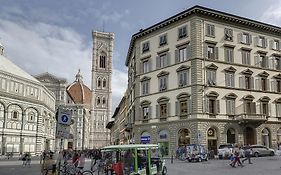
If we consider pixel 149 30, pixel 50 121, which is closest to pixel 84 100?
pixel 50 121

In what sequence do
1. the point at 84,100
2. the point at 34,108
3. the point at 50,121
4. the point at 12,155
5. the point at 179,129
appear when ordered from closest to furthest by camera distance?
the point at 179,129 → the point at 12,155 → the point at 34,108 → the point at 50,121 → the point at 84,100

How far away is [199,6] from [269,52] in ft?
43.3

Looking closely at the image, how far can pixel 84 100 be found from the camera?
140750mm

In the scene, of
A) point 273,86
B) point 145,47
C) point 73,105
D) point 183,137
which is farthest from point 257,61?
point 73,105

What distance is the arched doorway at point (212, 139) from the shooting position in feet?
132

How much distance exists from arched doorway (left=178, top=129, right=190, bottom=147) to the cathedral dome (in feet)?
318

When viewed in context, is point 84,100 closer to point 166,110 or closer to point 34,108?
point 34,108

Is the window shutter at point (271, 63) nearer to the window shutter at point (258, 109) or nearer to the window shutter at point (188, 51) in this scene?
the window shutter at point (258, 109)

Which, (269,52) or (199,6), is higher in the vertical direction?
(199,6)

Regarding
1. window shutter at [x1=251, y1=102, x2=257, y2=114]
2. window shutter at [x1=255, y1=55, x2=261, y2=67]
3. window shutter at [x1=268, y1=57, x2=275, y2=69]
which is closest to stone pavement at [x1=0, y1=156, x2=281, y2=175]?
window shutter at [x1=251, y1=102, x2=257, y2=114]

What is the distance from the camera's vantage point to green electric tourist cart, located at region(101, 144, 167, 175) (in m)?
16.9

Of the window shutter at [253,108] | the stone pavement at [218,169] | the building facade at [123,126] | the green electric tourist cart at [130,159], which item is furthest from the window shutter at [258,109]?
the green electric tourist cart at [130,159]

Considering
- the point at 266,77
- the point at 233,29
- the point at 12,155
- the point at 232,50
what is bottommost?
the point at 12,155

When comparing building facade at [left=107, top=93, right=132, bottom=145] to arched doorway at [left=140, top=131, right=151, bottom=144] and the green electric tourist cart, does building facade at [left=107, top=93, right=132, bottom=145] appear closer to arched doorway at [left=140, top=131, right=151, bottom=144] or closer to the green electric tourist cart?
arched doorway at [left=140, top=131, right=151, bottom=144]
